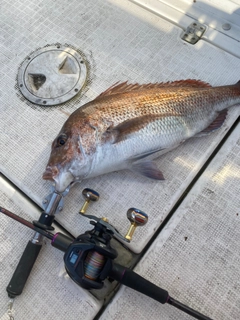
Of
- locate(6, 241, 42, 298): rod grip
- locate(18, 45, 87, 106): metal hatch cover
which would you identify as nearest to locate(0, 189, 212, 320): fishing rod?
locate(6, 241, 42, 298): rod grip

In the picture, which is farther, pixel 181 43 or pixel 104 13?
pixel 104 13

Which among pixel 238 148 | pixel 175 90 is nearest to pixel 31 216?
pixel 175 90

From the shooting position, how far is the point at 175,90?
1.79 metres

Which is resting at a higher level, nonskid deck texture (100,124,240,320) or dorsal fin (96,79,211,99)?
dorsal fin (96,79,211,99)

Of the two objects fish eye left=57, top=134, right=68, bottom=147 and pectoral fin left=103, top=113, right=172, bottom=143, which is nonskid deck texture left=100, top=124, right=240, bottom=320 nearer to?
pectoral fin left=103, top=113, right=172, bottom=143

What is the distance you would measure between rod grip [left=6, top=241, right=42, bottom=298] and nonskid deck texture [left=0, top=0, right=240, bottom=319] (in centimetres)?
6

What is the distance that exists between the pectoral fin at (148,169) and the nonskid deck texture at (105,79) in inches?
2.4

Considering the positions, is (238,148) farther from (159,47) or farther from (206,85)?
(159,47)

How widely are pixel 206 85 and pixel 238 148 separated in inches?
17.7

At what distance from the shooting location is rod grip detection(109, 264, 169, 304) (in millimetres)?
1370

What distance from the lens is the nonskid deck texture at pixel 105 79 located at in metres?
1.72

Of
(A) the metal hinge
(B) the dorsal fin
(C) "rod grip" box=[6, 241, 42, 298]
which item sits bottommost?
(C) "rod grip" box=[6, 241, 42, 298]

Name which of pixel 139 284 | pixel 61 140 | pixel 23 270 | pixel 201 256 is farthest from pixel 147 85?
pixel 23 270

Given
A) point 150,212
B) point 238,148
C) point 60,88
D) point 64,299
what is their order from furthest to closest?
1. point 60,88
2. point 238,148
3. point 150,212
4. point 64,299
